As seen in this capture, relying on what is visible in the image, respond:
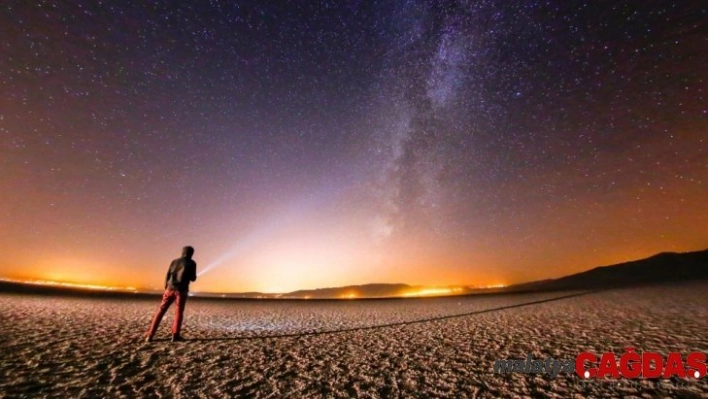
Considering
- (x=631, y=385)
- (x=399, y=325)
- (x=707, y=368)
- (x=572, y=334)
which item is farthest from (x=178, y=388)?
(x=572, y=334)

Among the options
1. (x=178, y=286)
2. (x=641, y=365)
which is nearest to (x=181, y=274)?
(x=178, y=286)

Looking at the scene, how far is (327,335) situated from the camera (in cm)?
915

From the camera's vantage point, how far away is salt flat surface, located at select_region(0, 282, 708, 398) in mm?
4586

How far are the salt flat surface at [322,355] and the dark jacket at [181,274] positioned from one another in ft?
4.51

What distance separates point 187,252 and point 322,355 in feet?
14.4

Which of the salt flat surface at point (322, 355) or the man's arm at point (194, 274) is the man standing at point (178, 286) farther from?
the salt flat surface at point (322, 355)

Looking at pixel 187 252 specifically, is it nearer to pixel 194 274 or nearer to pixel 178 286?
pixel 194 274

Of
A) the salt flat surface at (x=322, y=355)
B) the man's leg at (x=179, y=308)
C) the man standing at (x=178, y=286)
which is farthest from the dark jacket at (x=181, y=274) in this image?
the salt flat surface at (x=322, y=355)

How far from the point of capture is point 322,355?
6.75 m

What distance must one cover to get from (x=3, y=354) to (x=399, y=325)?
9972mm

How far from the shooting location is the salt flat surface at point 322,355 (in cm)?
459

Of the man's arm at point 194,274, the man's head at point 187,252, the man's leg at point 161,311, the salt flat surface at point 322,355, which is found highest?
the man's head at point 187,252

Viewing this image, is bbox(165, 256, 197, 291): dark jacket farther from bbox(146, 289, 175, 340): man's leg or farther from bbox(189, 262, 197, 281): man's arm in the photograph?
bbox(146, 289, 175, 340): man's leg

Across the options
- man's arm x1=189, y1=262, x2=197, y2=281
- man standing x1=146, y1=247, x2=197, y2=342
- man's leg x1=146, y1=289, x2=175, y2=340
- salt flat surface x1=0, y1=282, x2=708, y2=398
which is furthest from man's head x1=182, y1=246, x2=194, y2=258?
salt flat surface x1=0, y1=282, x2=708, y2=398
